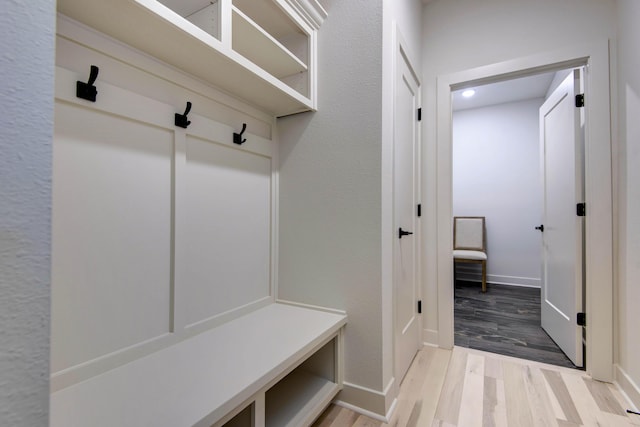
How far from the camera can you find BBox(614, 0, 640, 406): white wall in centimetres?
151

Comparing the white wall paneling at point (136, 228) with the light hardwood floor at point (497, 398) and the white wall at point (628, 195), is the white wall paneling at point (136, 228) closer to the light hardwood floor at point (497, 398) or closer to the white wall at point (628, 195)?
the light hardwood floor at point (497, 398)

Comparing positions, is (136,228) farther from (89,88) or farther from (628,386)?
(628,386)

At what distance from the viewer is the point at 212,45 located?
1.00 meters

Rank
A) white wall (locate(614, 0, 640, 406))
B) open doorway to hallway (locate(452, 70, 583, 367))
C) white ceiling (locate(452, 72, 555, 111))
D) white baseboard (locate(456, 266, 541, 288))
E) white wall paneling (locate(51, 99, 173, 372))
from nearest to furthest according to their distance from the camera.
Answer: white wall paneling (locate(51, 99, 173, 372)) < white wall (locate(614, 0, 640, 406)) < white ceiling (locate(452, 72, 555, 111)) < open doorway to hallway (locate(452, 70, 583, 367)) < white baseboard (locate(456, 266, 541, 288))

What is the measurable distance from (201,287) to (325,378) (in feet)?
2.59

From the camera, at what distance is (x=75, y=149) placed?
908 mm

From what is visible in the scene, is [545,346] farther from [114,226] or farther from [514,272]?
[114,226]

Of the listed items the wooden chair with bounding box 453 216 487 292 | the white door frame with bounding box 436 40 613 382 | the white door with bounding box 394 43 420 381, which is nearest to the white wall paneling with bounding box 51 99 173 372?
the white door with bounding box 394 43 420 381

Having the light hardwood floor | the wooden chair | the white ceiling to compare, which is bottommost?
the light hardwood floor

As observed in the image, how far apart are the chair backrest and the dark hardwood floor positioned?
1.99 feet

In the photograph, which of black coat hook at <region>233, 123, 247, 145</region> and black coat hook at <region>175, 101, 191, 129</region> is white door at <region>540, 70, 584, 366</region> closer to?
black coat hook at <region>233, 123, 247, 145</region>

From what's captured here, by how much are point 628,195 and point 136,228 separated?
2462 mm

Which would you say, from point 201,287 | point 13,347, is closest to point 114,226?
point 201,287

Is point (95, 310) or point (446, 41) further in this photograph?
point (446, 41)
